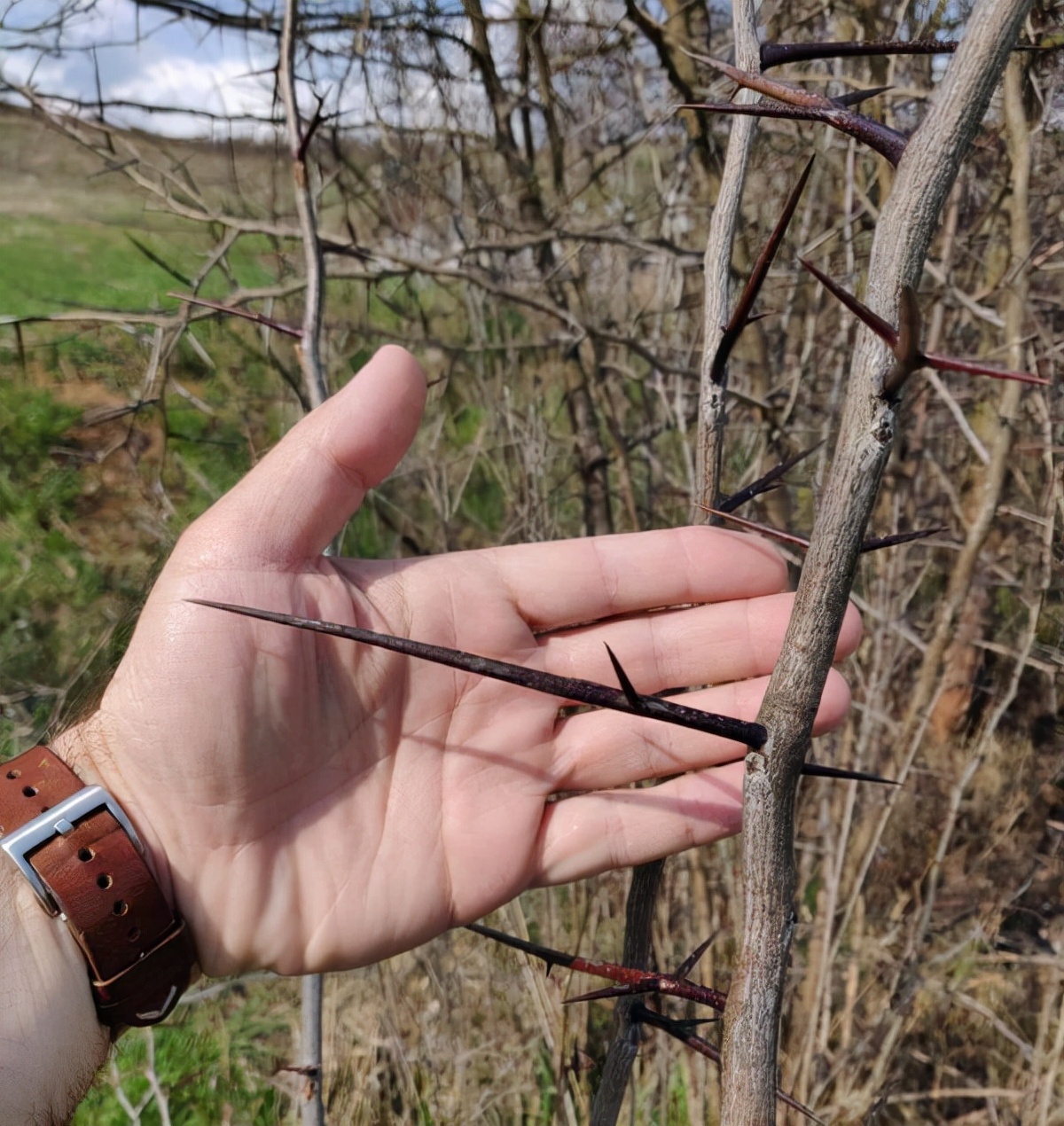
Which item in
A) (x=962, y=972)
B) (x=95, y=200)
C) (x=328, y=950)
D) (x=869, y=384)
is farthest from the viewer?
(x=95, y=200)

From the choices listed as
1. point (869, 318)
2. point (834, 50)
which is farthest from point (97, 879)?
point (834, 50)

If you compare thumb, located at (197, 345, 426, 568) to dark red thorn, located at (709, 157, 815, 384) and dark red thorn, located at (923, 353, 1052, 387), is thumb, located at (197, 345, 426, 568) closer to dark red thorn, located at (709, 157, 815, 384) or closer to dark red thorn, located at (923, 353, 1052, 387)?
dark red thorn, located at (709, 157, 815, 384)

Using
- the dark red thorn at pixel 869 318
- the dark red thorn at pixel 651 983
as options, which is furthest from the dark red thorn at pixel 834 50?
the dark red thorn at pixel 651 983

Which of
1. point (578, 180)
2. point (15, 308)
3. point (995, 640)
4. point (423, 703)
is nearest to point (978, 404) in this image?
point (995, 640)

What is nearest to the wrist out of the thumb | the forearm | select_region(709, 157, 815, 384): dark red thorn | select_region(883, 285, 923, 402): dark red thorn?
the forearm

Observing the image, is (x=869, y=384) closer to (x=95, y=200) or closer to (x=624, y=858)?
(x=624, y=858)

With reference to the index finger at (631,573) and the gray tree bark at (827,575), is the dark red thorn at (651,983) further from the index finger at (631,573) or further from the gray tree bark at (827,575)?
the index finger at (631,573)

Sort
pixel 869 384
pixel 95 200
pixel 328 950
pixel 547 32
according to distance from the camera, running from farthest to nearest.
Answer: pixel 95 200 < pixel 547 32 < pixel 328 950 < pixel 869 384
